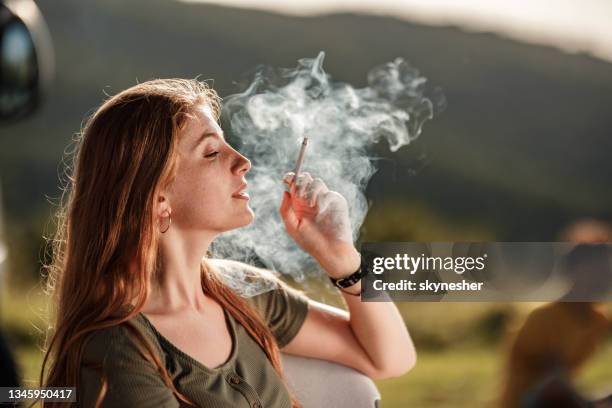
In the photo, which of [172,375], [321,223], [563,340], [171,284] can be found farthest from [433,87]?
[172,375]

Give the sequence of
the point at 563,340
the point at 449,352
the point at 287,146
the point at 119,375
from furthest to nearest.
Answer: the point at 449,352 < the point at 563,340 < the point at 287,146 < the point at 119,375

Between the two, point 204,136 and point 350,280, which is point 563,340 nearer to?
point 350,280

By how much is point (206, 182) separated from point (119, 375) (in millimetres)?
346

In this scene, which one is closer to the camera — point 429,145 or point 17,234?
point 17,234

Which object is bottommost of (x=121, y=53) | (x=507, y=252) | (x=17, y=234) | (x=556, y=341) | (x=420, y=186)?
(x=556, y=341)

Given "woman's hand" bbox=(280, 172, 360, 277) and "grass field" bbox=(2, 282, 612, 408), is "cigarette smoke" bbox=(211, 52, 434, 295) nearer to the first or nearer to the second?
"woman's hand" bbox=(280, 172, 360, 277)

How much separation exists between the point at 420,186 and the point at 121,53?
1218mm

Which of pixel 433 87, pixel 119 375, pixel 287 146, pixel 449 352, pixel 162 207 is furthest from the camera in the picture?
pixel 449 352

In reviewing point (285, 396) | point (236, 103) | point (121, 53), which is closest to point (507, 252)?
point (236, 103)

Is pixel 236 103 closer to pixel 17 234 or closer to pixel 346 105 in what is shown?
pixel 346 105

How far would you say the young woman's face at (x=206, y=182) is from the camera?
1287 mm

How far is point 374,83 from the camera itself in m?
2.02

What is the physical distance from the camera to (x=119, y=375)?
1145mm

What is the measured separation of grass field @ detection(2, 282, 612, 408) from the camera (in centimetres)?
266
